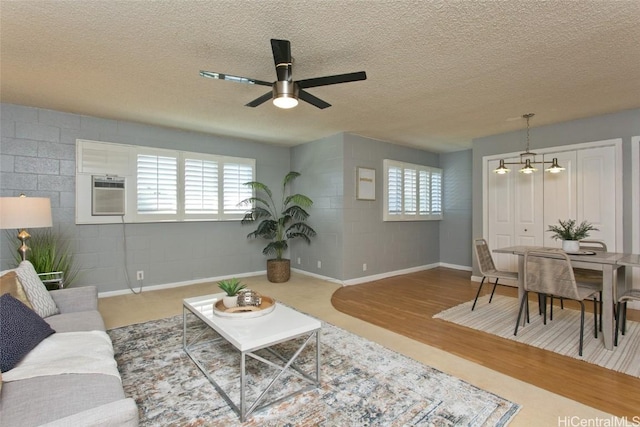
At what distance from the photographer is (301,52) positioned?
2.53m

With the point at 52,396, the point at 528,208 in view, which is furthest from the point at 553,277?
the point at 52,396

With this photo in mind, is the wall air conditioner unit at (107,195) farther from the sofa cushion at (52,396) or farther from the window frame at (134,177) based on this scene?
the sofa cushion at (52,396)

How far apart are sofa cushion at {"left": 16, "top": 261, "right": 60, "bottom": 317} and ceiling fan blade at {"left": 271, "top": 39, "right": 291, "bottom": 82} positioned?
2377 mm

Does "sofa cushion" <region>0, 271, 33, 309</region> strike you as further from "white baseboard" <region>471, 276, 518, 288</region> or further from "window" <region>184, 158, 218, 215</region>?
"white baseboard" <region>471, 276, 518, 288</region>

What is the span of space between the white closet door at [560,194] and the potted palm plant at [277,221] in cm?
368

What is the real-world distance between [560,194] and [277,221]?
178 inches

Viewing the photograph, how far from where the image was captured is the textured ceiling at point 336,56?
2.02 m

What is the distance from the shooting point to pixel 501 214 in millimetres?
5141

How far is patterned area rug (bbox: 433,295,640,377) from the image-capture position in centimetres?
254

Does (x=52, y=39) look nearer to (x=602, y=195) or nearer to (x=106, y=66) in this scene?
(x=106, y=66)

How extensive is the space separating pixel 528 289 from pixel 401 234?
3.14 m

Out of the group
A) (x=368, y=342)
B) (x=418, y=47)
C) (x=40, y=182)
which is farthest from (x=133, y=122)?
(x=368, y=342)

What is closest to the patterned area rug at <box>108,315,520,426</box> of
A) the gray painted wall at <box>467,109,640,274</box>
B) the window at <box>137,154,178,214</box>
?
the window at <box>137,154,178,214</box>

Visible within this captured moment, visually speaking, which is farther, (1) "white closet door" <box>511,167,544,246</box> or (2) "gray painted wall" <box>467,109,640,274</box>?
(1) "white closet door" <box>511,167,544,246</box>
